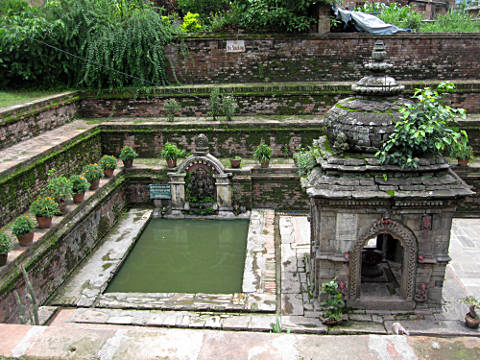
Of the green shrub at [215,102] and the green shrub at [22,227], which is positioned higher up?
the green shrub at [215,102]

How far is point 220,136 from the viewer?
42.3 ft

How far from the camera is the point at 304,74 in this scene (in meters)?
14.8

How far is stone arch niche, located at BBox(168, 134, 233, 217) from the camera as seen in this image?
11398mm

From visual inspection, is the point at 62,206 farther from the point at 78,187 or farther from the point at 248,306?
the point at 248,306

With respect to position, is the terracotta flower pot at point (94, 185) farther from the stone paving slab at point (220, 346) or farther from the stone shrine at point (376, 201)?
the stone paving slab at point (220, 346)

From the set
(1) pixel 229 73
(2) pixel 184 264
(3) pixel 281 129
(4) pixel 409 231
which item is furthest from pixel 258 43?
(4) pixel 409 231

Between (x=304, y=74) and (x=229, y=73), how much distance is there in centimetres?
265

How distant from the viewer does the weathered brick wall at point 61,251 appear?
7117 mm

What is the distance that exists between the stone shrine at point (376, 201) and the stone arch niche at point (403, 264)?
15 mm

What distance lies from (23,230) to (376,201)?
6140 millimetres

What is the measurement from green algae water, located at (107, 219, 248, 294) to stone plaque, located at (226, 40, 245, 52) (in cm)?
648

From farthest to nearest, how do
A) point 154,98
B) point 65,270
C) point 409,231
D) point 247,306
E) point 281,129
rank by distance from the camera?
point 154,98
point 281,129
point 65,270
point 247,306
point 409,231

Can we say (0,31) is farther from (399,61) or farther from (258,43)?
(399,61)

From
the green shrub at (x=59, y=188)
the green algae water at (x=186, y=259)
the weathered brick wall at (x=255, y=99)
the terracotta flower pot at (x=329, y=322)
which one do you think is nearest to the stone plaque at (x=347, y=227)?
the terracotta flower pot at (x=329, y=322)
